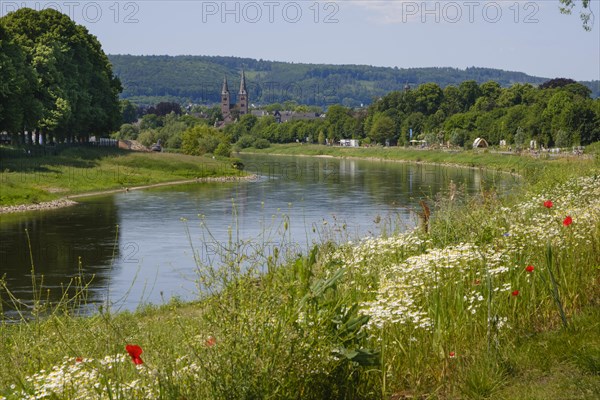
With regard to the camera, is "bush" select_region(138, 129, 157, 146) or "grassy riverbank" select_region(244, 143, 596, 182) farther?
"bush" select_region(138, 129, 157, 146)

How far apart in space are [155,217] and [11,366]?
43568 millimetres

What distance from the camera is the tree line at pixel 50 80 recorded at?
2581 inches

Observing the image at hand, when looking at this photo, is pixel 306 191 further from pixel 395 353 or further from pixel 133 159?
pixel 395 353

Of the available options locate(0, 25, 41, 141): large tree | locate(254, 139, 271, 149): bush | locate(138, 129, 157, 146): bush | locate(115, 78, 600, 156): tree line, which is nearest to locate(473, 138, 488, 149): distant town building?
locate(115, 78, 600, 156): tree line

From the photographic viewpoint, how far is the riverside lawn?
22.9 ft

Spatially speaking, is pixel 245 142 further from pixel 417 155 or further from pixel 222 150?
pixel 222 150

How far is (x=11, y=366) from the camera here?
7914 millimetres

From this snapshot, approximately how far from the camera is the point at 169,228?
4559cm

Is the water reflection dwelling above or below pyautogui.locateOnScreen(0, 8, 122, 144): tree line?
below

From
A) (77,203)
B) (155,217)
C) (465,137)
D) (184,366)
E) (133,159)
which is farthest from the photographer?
(465,137)

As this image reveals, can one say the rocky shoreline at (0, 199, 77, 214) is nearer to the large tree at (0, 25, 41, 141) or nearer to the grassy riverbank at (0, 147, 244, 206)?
the grassy riverbank at (0, 147, 244, 206)

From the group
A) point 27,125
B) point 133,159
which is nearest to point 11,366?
point 27,125

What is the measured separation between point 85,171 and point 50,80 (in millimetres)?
9780

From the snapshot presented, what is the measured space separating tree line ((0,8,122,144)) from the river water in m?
10.9
